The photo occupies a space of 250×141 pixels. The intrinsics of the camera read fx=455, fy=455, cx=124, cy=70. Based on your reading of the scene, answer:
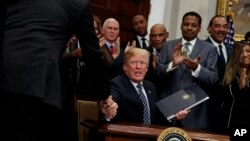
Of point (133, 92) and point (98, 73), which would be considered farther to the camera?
point (133, 92)

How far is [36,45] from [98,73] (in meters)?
0.44

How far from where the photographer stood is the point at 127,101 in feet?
10.5

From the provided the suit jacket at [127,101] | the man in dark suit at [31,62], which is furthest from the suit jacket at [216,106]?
the man in dark suit at [31,62]

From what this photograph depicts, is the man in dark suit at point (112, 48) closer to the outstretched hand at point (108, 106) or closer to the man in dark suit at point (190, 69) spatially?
the man in dark suit at point (190, 69)

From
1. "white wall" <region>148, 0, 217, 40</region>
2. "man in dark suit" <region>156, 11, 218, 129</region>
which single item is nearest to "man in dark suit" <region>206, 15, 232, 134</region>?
"man in dark suit" <region>156, 11, 218, 129</region>

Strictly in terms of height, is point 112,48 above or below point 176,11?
below

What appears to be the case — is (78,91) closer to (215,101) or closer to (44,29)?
(215,101)

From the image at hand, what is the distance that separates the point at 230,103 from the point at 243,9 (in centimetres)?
352

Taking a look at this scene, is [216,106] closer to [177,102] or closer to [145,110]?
[177,102]

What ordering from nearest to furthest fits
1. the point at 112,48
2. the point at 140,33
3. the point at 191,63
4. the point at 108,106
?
the point at 108,106, the point at 191,63, the point at 112,48, the point at 140,33

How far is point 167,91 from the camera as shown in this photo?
408 cm

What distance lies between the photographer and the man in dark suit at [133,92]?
3166 mm

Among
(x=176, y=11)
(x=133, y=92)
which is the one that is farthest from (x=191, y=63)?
(x=176, y=11)

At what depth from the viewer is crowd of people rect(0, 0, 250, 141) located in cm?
197
